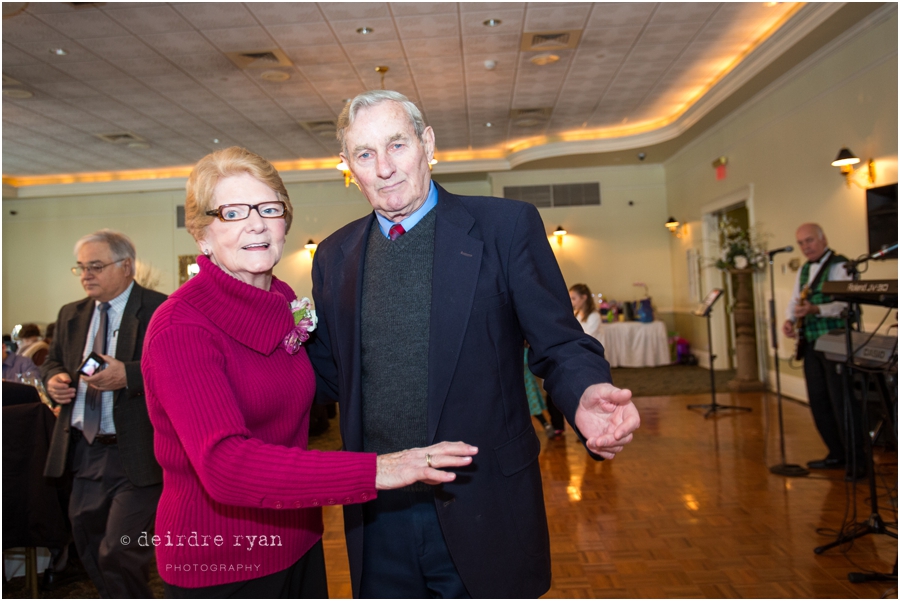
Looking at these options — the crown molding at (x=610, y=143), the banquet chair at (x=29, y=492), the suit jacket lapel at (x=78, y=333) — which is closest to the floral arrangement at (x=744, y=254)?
the crown molding at (x=610, y=143)

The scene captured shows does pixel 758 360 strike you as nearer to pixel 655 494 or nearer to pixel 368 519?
pixel 655 494

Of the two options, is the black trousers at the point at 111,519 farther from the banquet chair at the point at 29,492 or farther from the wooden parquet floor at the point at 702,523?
the wooden parquet floor at the point at 702,523

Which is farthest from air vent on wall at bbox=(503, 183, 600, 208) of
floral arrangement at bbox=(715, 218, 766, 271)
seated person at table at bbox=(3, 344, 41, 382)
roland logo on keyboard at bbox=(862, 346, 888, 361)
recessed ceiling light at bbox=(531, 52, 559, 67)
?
seated person at table at bbox=(3, 344, 41, 382)

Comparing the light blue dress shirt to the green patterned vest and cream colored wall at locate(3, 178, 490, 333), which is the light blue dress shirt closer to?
the green patterned vest

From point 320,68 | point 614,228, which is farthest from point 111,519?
point 614,228

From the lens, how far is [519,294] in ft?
5.07

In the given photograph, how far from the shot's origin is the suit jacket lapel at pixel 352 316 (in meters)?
1.55

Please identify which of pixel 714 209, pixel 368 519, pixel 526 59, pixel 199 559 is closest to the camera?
pixel 199 559

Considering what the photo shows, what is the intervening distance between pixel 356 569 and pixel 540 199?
12.5 meters

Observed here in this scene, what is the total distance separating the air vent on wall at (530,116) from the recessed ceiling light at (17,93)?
630 centimetres

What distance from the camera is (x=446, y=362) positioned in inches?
57.9

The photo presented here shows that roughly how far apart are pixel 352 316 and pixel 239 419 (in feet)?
1.29

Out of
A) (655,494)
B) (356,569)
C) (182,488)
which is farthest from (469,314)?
(655,494)

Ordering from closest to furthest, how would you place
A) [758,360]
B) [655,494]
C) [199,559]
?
[199,559] → [655,494] → [758,360]
